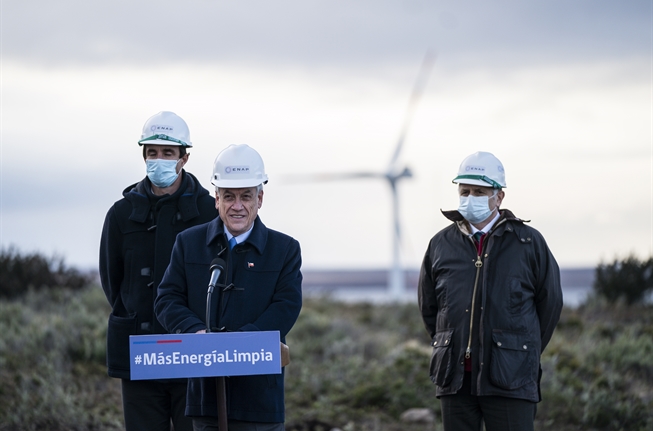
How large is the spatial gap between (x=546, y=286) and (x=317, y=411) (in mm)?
4549

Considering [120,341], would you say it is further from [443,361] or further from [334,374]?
[334,374]

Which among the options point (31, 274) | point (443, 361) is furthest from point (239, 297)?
point (31, 274)

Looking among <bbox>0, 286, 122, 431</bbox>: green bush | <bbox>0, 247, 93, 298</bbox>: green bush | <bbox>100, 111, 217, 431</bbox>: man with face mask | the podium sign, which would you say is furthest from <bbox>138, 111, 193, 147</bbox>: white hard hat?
<bbox>0, 247, 93, 298</bbox>: green bush

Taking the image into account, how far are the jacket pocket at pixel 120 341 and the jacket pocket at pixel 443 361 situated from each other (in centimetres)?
185

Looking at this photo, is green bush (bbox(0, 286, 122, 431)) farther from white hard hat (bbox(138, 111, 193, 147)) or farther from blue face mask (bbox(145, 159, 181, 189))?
white hard hat (bbox(138, 111, 193, 147))

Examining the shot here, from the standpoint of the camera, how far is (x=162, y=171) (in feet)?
18.0

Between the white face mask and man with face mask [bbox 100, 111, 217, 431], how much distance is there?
1604mm

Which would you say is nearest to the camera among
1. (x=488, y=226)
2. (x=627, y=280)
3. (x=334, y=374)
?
(x=488, y=226)

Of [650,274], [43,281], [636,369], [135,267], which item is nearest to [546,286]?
[135,267]

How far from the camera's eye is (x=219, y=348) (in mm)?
4246

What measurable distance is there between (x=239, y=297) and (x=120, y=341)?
1136 mm

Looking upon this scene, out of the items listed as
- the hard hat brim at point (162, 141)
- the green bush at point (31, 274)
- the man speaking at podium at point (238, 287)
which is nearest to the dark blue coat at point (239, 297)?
the man speaking at podium at point (238, 287)

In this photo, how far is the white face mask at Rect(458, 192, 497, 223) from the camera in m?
5.78

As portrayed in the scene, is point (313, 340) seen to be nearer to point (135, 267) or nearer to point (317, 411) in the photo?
point (317, 411)
